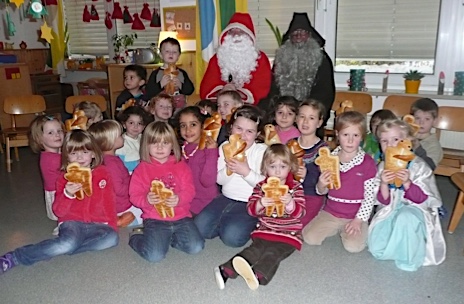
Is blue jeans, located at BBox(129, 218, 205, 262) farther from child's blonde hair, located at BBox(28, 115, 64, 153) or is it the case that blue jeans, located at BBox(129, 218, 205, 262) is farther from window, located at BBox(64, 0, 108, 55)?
window, located at BBox(64, 0, 108, 55)

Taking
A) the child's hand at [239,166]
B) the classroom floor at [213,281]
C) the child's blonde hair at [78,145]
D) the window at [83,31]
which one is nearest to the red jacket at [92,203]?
the child's blonde hair at [78,145]

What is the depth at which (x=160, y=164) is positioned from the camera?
10.2ft

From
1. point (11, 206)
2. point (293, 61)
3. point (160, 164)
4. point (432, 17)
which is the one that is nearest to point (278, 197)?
point (160, 164)

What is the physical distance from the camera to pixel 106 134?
10.9 feet

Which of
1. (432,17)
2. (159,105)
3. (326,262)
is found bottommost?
(326,262)

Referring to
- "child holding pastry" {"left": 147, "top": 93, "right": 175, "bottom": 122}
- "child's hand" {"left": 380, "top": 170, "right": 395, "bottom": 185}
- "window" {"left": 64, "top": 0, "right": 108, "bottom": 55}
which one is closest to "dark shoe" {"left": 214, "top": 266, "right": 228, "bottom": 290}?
"child's hand" {"left": 380, "top": 170, "right": 395, "bottom": 185}

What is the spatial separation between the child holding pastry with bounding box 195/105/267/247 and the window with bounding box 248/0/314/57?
2826 mm

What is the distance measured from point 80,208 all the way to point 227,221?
1059mm

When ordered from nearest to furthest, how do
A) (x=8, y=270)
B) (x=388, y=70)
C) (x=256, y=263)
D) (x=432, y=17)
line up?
1. (x=256, y=263)
2. (x=8, y=270)
3. (x=432, y=17)
4. (x=388, y=70)

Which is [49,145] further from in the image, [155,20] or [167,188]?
[155,20]

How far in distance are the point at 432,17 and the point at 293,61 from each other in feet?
5.78

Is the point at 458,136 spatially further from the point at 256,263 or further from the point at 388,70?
the point at 256,263

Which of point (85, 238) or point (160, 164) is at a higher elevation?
point (160, 164)

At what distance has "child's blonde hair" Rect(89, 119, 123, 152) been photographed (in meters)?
3.33
